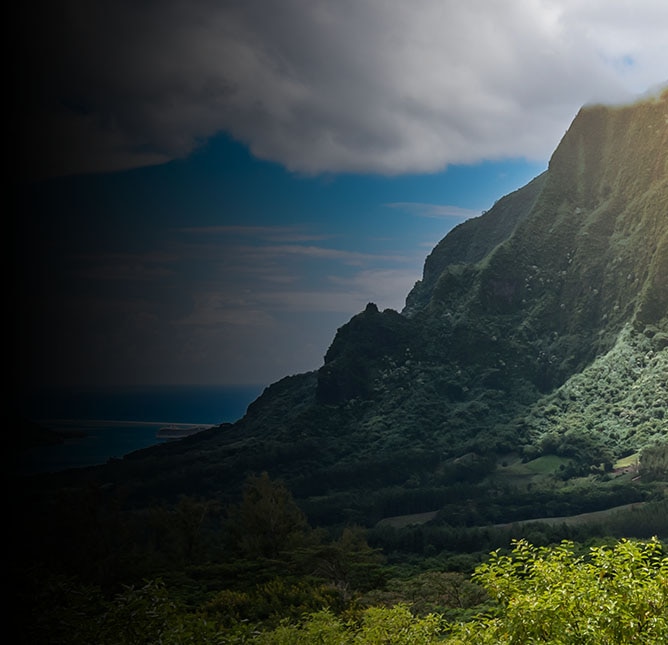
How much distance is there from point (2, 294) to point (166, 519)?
56.3 m

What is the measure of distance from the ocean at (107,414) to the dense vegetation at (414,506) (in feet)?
6.81

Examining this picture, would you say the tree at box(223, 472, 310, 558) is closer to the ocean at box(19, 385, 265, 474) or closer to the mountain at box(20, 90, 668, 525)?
the ocean at box(19, 385, 265, 474)

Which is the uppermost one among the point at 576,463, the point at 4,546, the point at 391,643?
the point at 4,546

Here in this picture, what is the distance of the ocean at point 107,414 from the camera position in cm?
2228

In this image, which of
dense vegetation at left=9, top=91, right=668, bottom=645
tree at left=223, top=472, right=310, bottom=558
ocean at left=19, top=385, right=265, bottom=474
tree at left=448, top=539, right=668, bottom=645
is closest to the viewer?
tree at left=448, top=539, right=668, bottom=645

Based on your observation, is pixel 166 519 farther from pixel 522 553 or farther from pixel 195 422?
pixel 522 553

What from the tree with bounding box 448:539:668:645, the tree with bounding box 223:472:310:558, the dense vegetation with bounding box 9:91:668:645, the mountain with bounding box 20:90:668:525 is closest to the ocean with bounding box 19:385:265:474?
the dense vegetation with bounding box 9:91:668:645

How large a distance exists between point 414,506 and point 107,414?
95133 mm

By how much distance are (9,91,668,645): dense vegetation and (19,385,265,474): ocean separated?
2.07 meters

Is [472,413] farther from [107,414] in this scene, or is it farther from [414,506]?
[107,414]

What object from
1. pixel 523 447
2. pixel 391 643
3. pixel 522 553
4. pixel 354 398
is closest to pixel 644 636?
pixel 522 553

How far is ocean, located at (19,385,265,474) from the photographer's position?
877 inches

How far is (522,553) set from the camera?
54.8 feet

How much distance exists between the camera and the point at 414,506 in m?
127
